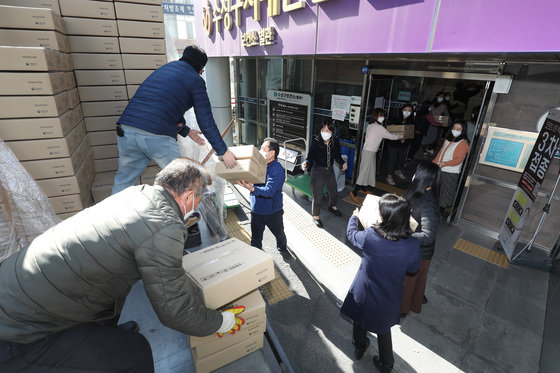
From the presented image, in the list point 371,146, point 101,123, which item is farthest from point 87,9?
point 371,146

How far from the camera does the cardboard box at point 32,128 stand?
2.75 m

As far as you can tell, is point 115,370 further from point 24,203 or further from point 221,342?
point 24,203

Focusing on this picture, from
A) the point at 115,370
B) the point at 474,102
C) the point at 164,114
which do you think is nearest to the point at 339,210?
the point at 164,114

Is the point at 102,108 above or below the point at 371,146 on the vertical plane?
above

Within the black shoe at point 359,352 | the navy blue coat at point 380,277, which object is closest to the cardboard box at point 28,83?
the navy blue coat at point 380,277

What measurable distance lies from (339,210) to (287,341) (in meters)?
3.22

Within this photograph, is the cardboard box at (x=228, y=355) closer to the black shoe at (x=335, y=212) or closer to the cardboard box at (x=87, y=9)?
the black shoe at (x=335, y=212)

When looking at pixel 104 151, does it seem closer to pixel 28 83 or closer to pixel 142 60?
pixel 142 60

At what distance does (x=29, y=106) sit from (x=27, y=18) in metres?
1.00

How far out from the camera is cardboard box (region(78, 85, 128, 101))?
3896 mm

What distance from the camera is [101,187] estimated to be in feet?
12.8

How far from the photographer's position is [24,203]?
109 inches

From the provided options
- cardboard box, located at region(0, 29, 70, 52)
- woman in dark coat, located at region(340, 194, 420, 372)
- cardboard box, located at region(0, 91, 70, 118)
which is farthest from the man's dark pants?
cardboard box, located at region(0, 29, 70, 52)

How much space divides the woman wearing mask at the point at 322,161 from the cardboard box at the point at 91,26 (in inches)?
132
